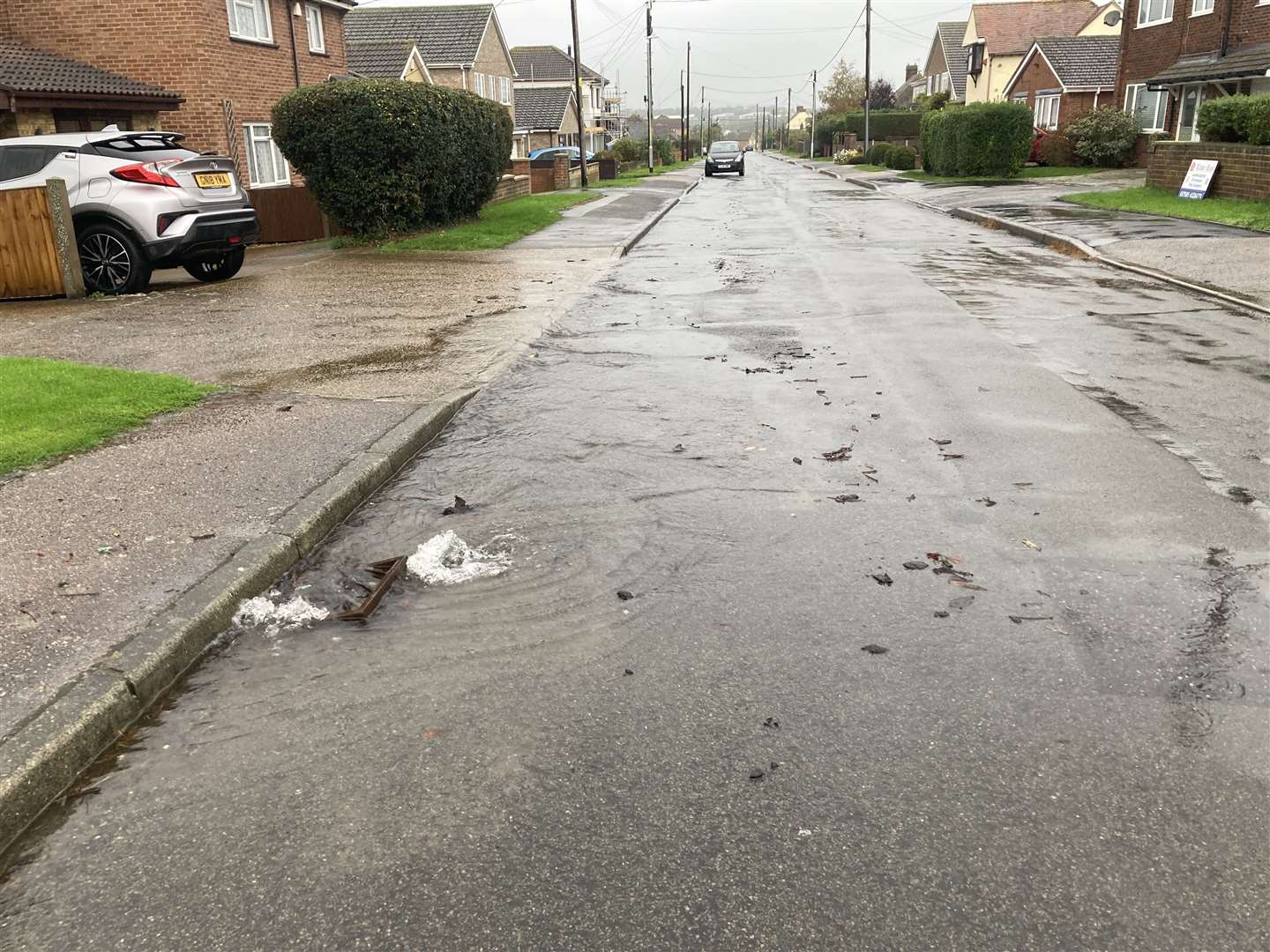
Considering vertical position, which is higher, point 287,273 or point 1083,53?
point 1083,53

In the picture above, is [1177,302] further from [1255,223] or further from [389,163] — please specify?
[389,163]

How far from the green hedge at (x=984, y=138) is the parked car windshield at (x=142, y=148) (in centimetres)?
2941

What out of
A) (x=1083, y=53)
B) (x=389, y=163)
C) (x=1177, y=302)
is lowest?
(x=1177, y=302)

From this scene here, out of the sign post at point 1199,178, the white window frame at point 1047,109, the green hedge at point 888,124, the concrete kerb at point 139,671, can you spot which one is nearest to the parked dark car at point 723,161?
the white window frame at point 1047,109

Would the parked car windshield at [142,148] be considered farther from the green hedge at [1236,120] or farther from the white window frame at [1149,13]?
the white window frame at [1149,13]

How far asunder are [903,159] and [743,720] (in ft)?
166

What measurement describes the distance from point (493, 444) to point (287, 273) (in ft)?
33.2

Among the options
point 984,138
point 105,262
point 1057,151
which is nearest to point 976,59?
point 1057,151

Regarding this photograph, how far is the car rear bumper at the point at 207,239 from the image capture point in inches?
498

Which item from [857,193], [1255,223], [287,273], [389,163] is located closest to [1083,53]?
[857,193]

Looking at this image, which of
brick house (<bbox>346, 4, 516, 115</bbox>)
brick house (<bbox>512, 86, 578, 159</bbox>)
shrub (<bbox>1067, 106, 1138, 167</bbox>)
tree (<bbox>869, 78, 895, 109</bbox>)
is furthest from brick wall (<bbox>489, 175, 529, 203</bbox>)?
tree (<bbox>869, 78, 895, 109</bbox>)

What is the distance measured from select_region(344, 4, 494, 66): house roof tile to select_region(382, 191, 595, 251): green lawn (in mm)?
23840

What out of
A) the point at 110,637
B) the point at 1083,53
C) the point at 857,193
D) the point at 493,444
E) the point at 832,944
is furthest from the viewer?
the point at 1083,53

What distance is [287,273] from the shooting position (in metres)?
15.4
